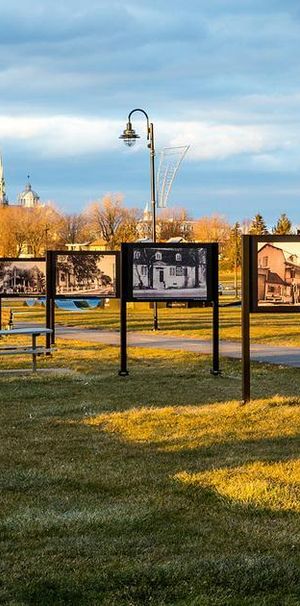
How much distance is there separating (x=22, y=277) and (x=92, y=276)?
1722 mm

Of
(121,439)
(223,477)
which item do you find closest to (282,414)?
(121,439)

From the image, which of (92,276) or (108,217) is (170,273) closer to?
(92,276)

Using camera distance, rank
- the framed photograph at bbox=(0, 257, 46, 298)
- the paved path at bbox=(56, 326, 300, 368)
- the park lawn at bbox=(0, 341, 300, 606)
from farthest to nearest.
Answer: the framed photograph at bbox=(0, 257, 46, 298) → the paved path at bbox=(56, 326, 300, 368) → the park lawn at bbox=(0, 341, 300, 606)

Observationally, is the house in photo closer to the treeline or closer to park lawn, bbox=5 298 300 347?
→ park lawn, bbox=5 298 300 347

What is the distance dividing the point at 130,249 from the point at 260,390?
11.8 feet

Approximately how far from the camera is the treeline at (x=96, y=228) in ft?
230

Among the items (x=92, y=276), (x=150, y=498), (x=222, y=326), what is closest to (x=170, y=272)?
(x=92, y=276)

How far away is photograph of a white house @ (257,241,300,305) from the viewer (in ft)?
33.1

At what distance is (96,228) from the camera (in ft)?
250

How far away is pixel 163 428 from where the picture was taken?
809 cm

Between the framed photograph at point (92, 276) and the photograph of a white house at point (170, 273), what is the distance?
2568 millimetres

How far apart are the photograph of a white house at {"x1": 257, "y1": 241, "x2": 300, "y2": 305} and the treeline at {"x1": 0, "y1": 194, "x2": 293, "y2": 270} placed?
174ft

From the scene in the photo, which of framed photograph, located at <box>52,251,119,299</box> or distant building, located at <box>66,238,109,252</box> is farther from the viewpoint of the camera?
distant building, located at <box>66,238,109,252</box>

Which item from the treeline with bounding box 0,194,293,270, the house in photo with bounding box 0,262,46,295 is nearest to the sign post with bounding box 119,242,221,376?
the house in photo with bounding box 0,262,46,295
